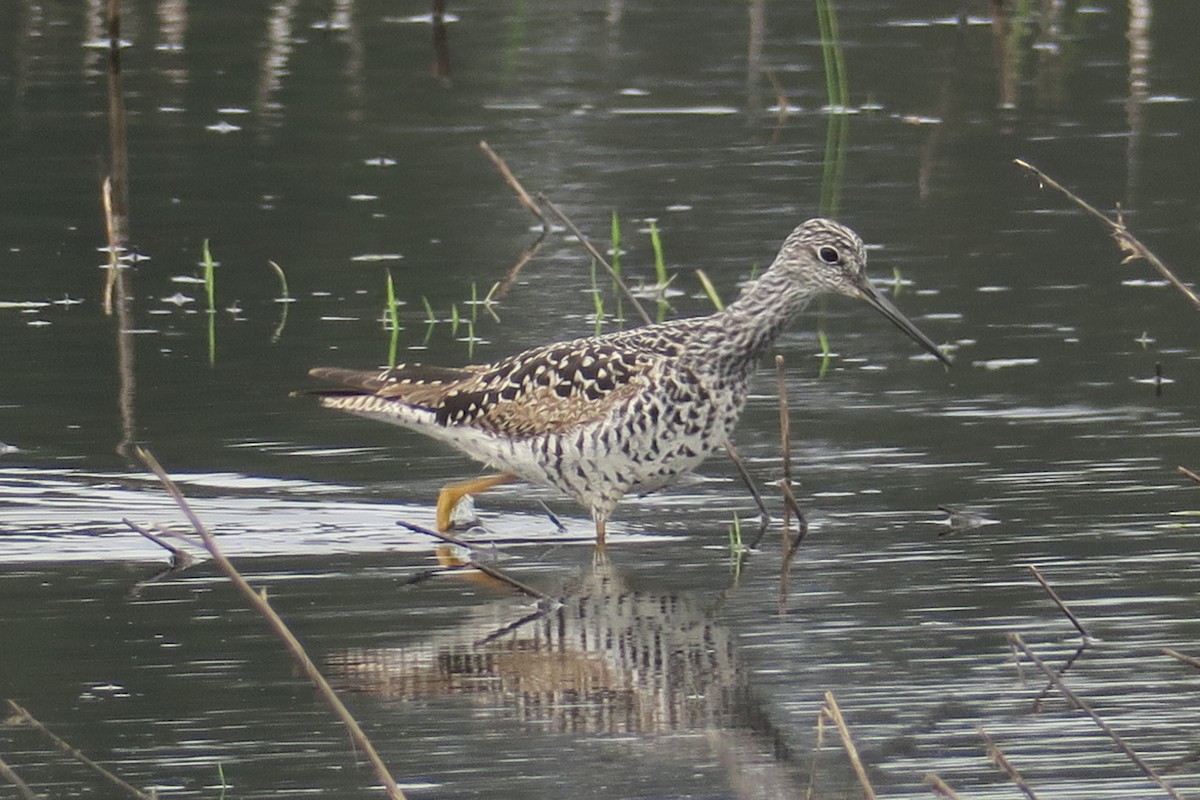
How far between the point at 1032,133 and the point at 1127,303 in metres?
4.10

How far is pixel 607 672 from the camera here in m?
7.03

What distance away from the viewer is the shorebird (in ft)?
27.8

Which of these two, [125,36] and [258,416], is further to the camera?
[125,36]

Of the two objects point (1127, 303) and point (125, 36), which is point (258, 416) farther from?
point (125, 36)

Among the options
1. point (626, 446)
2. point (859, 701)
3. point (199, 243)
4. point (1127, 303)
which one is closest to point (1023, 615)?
point (859, 701)

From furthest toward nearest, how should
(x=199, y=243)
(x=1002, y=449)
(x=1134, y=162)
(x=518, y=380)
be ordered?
(x=1134, y=162) → (x=199, y=243) → (x=1002, y=449) → (x=518, y=380)

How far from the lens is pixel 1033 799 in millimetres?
4727

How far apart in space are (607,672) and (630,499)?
2.55 m

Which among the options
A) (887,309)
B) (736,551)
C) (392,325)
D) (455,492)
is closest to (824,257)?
(887,309)

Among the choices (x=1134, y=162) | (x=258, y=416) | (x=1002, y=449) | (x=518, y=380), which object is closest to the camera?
(x=518, y=380)

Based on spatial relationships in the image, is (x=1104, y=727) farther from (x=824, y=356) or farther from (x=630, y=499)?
(x=824, y=356)

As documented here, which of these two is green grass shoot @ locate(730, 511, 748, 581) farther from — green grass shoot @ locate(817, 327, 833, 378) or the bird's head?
green grass shoot @ locate(817, 327, 833, 378)

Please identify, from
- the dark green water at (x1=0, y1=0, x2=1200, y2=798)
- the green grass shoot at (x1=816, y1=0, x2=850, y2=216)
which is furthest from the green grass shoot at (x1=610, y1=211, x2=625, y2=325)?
the green grass shoot at (x1=816, y1=0, x2=850, y2=216)

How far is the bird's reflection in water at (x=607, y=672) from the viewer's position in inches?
255
